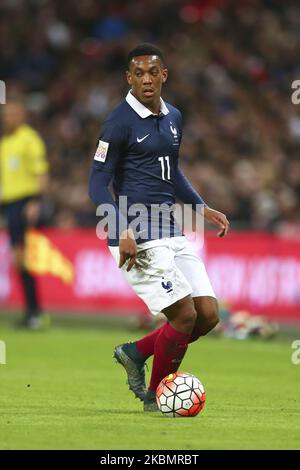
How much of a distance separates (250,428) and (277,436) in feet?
1.22

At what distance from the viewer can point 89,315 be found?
18.6 meters

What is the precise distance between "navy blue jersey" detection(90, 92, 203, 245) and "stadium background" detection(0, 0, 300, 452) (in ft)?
4.73

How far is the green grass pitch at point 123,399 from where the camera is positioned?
267 inches

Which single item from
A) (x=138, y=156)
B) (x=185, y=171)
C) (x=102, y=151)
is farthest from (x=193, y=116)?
(x=102, y=151)

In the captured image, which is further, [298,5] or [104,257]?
[298,5]

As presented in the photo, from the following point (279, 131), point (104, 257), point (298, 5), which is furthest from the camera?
point (298, 5)

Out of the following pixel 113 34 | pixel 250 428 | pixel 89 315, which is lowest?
pixel 89 315

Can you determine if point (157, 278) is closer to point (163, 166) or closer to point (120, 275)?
point (163, 166)

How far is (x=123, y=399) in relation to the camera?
9102 millimetres

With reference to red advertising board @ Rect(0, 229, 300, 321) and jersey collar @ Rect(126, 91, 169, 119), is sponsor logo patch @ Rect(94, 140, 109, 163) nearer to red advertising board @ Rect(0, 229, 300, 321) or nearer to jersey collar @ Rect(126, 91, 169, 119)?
jersey collar @ Rect(126, 91, 169, 119)

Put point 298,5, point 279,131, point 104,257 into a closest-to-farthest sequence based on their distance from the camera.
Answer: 1. point 104,257
2. point 279,131
3. point 298,5
